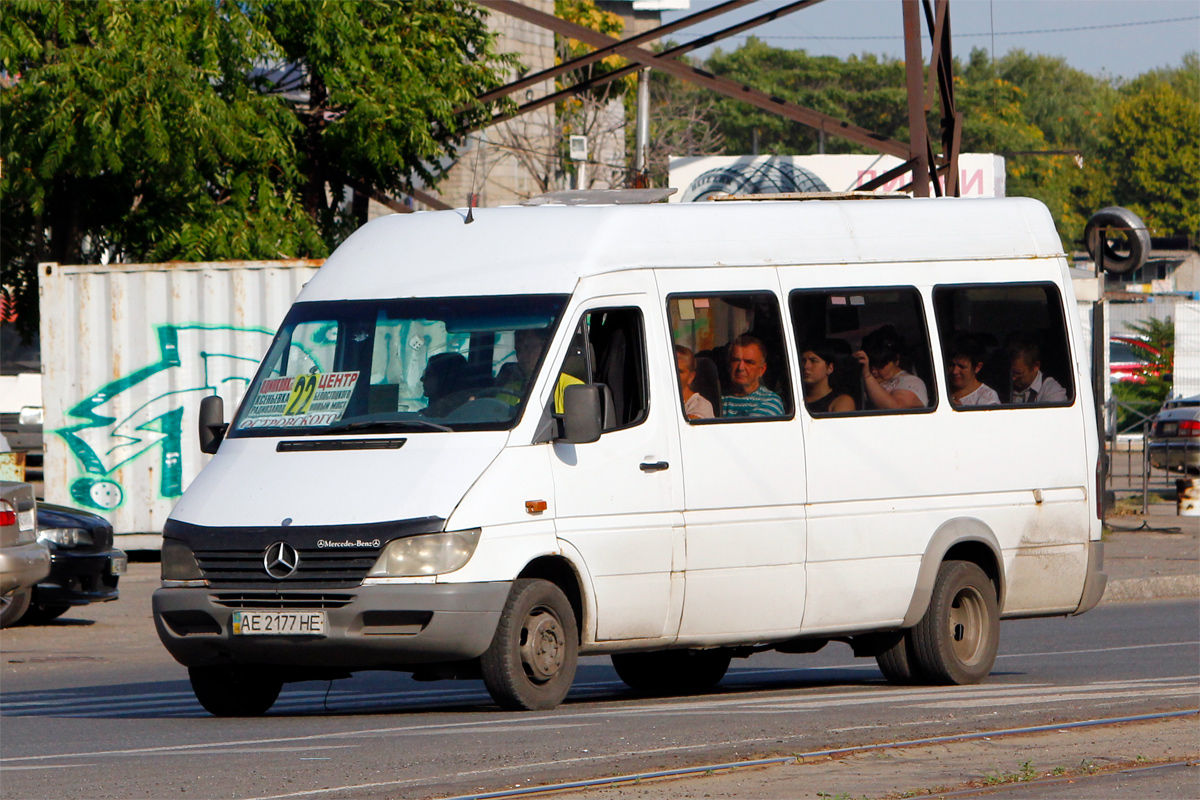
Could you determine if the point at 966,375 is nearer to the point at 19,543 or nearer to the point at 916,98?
the point at 19,543

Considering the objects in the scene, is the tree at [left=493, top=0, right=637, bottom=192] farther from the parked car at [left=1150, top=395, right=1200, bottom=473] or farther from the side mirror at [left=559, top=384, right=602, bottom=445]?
→ the side mirror at [left=559, top=384, right=602, bottom=445]

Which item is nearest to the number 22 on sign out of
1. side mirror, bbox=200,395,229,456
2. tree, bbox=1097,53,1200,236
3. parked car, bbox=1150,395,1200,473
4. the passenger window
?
side mirror, bbox=200,395,229,456

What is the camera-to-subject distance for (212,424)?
31.3ft

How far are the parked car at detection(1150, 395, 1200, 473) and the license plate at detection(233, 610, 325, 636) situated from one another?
20846 mm

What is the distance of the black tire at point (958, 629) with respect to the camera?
10.1 meters

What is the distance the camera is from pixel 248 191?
20.8 meters

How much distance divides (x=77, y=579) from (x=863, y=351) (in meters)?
7.05

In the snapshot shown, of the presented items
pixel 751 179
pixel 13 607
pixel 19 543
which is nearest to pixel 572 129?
pixel 751 179

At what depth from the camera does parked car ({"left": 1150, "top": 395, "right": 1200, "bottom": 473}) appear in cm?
2712

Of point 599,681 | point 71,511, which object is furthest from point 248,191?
point 599,681

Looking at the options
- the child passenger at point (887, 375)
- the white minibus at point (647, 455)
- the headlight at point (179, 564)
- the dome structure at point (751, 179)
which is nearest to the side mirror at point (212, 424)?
the white minibus at point (647, 455)

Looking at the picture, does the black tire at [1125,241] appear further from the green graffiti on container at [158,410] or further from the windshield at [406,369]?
the windshield at [406,369]

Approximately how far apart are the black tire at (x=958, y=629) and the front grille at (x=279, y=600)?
343 centimetres

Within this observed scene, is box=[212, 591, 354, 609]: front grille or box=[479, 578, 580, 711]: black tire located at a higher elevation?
box=[212, 591, 354, 609]: front grille
